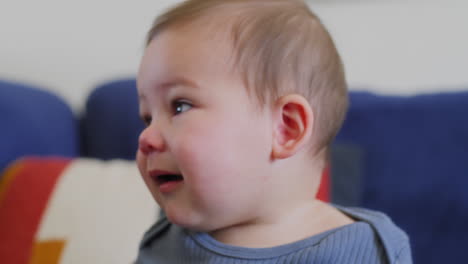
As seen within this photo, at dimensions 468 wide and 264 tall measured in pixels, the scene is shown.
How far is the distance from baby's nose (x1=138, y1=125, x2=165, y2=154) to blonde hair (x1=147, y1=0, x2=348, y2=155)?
0.12 m

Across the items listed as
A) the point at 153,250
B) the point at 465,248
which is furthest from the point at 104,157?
the point at 465,248

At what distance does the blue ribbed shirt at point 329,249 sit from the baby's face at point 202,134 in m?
0.05

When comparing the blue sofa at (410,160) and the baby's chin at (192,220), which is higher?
the baby's chin at (192,220)

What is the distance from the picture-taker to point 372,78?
1.47 meters

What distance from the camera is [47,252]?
3.01 ft

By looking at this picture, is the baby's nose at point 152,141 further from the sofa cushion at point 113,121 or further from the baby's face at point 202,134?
the sofa cushion at point 113,121

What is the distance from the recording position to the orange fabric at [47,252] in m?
0.91

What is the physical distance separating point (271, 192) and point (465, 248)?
0.67 meters

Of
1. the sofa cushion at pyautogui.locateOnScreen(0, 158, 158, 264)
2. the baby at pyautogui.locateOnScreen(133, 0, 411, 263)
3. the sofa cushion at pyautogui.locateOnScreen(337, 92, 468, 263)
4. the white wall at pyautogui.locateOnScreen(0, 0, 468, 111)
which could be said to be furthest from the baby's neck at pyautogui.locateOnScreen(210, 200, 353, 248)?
the white wall at pyautogui.locateOnScreen(0, 0, 468, 111)

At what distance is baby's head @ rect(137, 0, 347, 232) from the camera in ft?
1.86

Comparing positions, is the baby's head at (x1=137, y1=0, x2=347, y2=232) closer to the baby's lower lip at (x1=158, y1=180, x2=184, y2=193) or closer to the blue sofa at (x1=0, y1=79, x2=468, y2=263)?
the baby's lower lip at (x1=158, y1=180, x2=184, y2=193)

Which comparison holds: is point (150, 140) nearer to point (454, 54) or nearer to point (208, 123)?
point (208, 123)

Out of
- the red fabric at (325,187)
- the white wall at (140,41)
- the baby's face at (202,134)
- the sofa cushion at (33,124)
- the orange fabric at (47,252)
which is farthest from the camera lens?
the white wall at (140,41)

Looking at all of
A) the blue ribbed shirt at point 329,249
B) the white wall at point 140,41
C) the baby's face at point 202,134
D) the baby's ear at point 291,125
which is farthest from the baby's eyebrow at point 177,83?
the white wall at point 140,41
